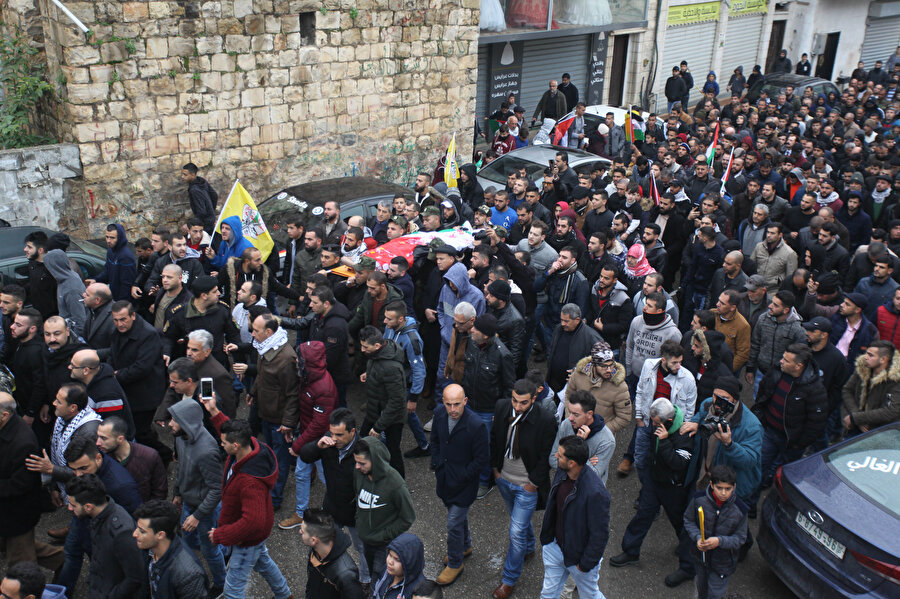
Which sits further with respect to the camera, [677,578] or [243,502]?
[677,578]

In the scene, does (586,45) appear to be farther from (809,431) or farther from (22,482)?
(22,482)

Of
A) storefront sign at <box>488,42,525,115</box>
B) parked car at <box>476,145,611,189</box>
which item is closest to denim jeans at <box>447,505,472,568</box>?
parked car at <box>476,145,611,189</box>

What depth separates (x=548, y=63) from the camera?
867 inches

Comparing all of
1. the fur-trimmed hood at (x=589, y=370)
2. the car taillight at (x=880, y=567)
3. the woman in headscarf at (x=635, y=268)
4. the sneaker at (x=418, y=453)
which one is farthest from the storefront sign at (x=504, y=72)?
the car taillight at (x=880, y=567)

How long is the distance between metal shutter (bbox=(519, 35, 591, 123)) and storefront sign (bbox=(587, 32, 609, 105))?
164 millimetres

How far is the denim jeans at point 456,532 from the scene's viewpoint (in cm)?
603

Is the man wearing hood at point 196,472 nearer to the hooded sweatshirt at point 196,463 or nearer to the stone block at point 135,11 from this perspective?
the hooded sweatshirt at point 196,463

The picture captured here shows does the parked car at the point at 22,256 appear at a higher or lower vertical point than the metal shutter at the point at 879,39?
lower

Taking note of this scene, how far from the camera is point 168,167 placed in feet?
40.2

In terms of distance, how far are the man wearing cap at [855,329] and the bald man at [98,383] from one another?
6.59 m

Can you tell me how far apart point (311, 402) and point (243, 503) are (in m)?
1.31

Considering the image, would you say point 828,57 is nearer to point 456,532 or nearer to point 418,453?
point 418,453

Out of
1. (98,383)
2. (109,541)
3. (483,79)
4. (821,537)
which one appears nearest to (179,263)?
(98,383)

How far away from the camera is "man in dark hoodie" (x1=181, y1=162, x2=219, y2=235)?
1180 cm
